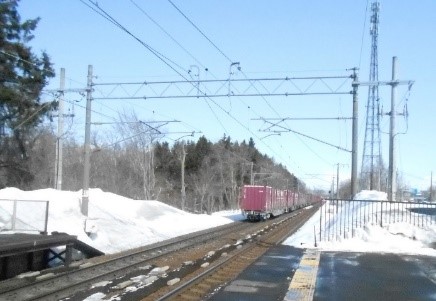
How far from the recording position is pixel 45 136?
6688 centimetres

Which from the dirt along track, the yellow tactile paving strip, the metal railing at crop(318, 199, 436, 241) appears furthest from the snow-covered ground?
the yellow tactile paving strip

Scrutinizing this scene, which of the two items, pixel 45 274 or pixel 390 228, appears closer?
pixel 45 274

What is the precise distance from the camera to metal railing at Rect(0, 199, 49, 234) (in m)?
18.3

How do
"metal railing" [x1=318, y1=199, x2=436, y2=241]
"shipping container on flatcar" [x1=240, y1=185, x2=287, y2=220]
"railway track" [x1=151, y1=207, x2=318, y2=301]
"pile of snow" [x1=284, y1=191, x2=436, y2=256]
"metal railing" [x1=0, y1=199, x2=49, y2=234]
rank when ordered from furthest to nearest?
"shipping container on flatcar" [x1=240, y1=185, x2=287, y2=220] < "metal railing" [x1=318, y1=199, x2=436, y2=241] < "pile of snow" [x1=284, y1=191, x2=436, y2=256] < "metal railing" [x1=0, y1=199, x2=49, y2=234] < "railway track" [x1=151, y1=207, x2=318, y2=301]

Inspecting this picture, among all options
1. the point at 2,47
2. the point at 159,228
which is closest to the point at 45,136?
the point at 2,47

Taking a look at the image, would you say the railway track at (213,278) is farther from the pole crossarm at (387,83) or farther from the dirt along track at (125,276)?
the pole crossarm at (387,83)

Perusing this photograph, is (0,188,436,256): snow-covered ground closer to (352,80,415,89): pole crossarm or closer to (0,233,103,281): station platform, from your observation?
(0,233,103,281): station platform

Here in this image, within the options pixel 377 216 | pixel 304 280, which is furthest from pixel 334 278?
pixel 377 216

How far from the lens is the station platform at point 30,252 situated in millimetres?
14234

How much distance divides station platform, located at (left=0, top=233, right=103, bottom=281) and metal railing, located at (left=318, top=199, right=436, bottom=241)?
31.7ft

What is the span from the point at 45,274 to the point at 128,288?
338 cm

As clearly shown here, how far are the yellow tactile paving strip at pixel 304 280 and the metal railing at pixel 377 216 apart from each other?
423 centimetres

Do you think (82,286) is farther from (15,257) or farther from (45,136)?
(45,136)

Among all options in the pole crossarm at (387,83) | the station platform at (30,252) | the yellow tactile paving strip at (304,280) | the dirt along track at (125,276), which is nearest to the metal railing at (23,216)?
the station platform at (30,252)
